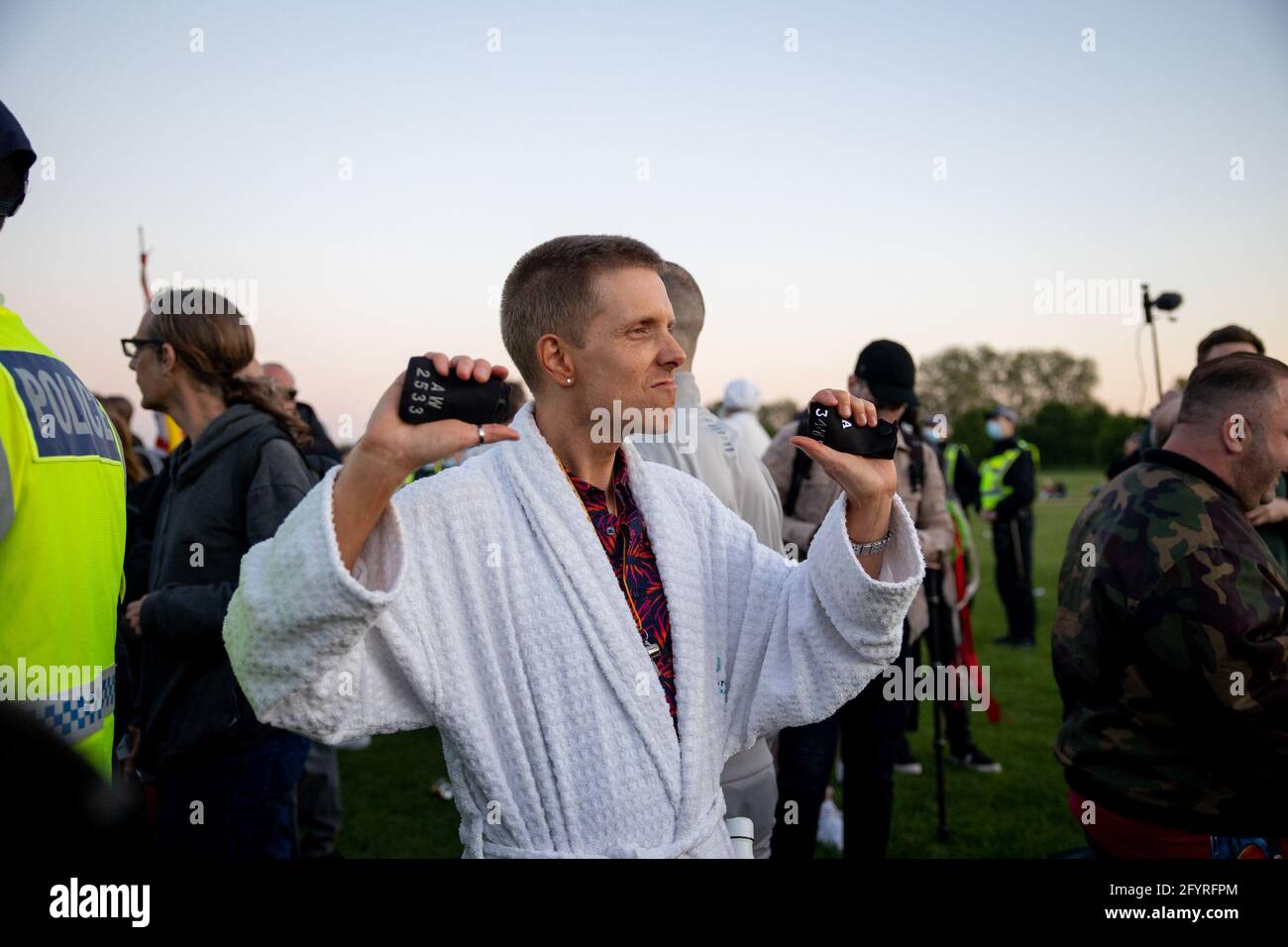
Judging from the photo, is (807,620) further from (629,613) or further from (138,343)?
(138,343)

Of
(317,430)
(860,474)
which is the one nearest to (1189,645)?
(860,474)

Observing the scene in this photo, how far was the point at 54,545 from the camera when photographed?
203cm

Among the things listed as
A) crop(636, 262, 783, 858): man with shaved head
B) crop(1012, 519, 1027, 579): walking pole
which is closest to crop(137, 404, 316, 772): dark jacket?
crop(636, 262, 783, 858): man with shaved head

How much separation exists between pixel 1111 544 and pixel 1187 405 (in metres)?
0.54

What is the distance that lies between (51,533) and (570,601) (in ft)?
4.10

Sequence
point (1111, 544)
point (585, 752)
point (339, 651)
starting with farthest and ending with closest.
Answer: point (1111, 544)
point (585, 752)
point (339, 651)

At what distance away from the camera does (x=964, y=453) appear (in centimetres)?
1222

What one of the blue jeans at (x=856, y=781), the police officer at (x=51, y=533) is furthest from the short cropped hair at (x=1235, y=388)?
the police officer at (x=51, y=533)

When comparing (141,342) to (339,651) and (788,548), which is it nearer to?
(339,651)

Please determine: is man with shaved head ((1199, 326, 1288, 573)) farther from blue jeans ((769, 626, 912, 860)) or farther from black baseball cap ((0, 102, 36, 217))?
black baseball cap ((0, 102, 36, 217))

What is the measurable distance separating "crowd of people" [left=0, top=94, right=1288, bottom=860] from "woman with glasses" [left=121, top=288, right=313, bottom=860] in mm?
11

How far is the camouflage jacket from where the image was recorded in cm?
245

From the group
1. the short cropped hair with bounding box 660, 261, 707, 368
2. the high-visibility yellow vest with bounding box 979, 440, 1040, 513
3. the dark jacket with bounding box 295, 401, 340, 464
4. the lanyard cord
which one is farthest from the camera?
the high-visibility yellow vest with bounding box 979, 440, 1040, 513
